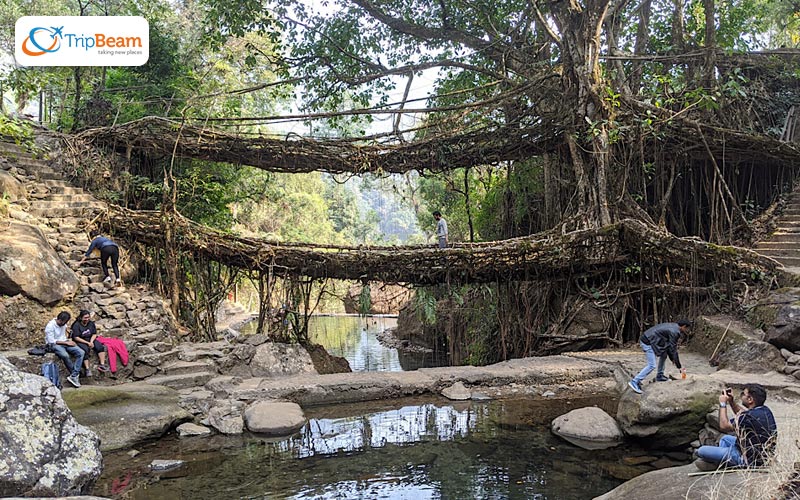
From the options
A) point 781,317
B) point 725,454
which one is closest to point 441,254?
point 781,317

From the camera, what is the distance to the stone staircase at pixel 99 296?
839 centimetres

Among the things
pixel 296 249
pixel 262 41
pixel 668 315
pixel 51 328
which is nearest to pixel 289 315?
pixel 296 249

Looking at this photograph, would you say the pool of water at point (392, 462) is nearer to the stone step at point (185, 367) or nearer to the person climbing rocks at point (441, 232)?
the stone step at point (185, 367)

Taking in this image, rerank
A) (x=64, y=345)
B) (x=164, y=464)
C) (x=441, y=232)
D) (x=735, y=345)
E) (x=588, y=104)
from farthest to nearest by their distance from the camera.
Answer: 1. (x=441, y=232)
2. (x=588, y=104)
3. (x=735, y=345)
4. (x=64, y=345)
5. (x=164, y=464)

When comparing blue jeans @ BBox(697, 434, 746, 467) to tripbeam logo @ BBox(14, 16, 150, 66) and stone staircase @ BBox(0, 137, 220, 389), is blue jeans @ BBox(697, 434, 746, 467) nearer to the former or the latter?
stone staircase @ BBox(0, 137, 220, 389)

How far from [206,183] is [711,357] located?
9.85 m

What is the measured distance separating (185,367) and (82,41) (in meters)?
7.13

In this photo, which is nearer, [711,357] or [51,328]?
[51,328]

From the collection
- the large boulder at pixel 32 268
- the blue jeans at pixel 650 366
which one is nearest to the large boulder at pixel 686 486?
the blue jeans at pixel 650 366

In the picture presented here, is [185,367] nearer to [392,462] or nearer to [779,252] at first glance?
[392,462]

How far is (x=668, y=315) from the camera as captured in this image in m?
10.4

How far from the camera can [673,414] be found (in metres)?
6.20

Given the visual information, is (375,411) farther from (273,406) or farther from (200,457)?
(200,457)

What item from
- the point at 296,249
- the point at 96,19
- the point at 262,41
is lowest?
the point at 296,249
